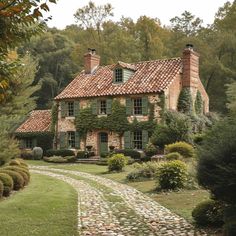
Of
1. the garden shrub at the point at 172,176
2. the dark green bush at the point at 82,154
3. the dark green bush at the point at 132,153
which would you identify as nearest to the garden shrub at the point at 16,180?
the garden shrub at the point at 172,176

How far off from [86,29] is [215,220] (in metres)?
45.2

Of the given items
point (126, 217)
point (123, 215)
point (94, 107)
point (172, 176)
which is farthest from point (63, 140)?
point (126, 217)

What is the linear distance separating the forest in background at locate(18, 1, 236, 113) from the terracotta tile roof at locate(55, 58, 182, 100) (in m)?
8.98

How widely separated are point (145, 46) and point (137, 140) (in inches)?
761

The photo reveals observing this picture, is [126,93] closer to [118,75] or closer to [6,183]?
[118,75]

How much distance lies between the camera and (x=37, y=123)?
3731 centimetres

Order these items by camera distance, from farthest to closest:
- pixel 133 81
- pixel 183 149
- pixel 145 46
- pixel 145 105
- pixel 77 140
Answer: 1. pixel 145 46
2. pixel 77 140
3. pixel 133 81
4. pixel 145 105
5. pixel 183 149

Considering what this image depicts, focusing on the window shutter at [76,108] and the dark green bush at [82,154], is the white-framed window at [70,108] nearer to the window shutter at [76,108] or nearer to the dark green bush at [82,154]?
the window shutter at [76,108]

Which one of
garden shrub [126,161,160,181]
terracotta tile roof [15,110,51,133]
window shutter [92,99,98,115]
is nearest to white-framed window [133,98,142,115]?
window shutter [92,99,98,115]

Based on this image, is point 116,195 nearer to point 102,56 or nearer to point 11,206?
point 11,206

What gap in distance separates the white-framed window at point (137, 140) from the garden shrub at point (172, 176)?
14.9 meters

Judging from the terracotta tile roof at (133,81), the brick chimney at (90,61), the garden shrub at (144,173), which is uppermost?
the brick chimney at (90,61)

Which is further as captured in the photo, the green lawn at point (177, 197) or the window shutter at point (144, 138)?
the window shutter at point (144, 138)

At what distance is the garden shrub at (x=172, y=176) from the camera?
599 inches
